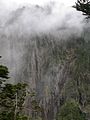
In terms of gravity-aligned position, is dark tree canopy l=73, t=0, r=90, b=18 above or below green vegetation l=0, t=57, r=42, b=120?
above

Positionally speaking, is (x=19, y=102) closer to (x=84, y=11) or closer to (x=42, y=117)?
(x=84, y=11)

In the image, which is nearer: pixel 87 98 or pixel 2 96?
pixel 2 96

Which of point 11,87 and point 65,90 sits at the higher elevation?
point 65,90

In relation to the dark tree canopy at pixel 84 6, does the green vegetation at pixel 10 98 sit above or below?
below

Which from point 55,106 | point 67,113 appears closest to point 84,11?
point 67,113

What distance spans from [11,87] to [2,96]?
379mm

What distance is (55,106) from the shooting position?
18338cm

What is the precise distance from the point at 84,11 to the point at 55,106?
6838 inches

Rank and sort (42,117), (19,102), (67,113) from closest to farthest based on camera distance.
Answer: (19,102)
(67,113)
(42,117)

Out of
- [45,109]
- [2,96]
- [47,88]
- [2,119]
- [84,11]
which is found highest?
[47,88]

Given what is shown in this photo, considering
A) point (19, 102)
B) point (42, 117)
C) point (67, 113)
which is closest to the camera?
point (19, 102)

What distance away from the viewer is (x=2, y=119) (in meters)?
10.9

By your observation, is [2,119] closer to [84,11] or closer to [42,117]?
[84,11]

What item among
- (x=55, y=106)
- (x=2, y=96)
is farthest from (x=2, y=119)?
(x=55, y=106)
